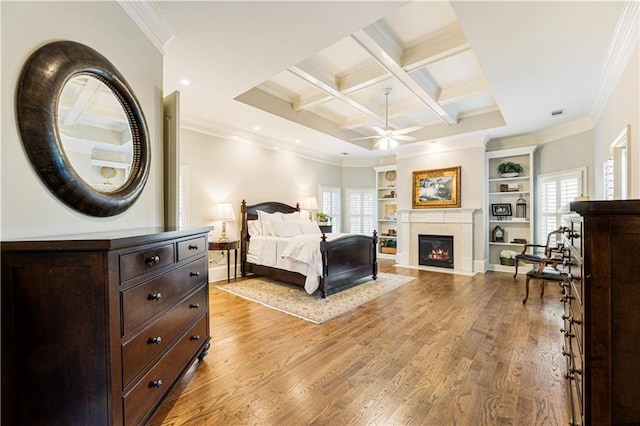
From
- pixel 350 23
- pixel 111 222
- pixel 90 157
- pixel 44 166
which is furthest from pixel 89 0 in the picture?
pixel 350 23

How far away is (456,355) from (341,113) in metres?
4.64

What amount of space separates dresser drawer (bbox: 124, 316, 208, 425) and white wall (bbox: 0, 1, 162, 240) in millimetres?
892

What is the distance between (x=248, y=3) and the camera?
2.17 meters

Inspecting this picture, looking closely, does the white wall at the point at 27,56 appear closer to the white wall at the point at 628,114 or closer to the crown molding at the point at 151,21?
the crown molding at the point at 151,21

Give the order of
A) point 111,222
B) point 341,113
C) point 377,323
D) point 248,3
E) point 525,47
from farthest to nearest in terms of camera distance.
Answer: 1. point 341,113
2. point 377,323
3. point 525,47
4. point 248,3
5. point 111,222

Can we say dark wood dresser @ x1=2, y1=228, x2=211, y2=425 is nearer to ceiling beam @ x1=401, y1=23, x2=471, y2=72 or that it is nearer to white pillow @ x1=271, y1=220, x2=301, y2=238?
ceiling beam @ x1=401, y1=23, x2=471, y2=72

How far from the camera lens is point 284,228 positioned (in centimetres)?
541

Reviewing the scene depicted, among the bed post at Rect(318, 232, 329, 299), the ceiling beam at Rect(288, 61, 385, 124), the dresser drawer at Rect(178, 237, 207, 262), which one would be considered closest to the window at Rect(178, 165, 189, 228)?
the bed post at Rect(318, 232, 329, 299)

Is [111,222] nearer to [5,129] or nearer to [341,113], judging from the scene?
[5,129]

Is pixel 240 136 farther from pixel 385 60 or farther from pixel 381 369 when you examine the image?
pixel 381 369

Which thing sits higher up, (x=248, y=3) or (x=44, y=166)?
(x=248, y=3)

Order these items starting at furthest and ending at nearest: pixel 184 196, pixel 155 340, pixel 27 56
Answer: pixel 184 196, pixel 155 340, pixel 27 56

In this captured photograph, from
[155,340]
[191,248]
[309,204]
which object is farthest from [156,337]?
[309,204]

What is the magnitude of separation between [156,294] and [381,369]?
1756 millimetres
